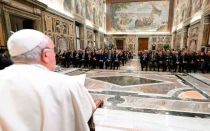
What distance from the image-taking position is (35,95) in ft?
2.52

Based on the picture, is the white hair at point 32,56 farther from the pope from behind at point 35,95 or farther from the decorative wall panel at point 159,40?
the decorative wall panel at point 159,40

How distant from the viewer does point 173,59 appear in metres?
8.37

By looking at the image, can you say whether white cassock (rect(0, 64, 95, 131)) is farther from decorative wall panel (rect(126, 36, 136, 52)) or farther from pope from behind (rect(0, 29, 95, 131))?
decorative wall panel (rect(126, 36, 136, 52))

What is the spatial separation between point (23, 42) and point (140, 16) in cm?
2295

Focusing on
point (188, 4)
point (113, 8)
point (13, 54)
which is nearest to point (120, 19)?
point (113, 8)

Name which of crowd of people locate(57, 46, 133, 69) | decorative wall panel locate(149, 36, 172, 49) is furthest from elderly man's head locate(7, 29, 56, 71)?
decorative wall panel locate(149, 36, 172, 49)

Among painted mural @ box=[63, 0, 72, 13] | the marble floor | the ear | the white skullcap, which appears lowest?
the marble floor

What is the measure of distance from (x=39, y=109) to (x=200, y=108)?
13.2ft

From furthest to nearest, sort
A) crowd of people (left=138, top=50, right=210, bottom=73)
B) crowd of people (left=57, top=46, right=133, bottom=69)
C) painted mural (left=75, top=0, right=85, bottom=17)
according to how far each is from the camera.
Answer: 1. painted mural (left=75, top=0, right=85, bottom=17)
2. crowd of people (left=57, top=46, right=133, bottom=69)
3. crowd of people (left=138, top=50, right=210, bottom=73)

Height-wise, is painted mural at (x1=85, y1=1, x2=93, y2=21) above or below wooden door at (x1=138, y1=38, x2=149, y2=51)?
above

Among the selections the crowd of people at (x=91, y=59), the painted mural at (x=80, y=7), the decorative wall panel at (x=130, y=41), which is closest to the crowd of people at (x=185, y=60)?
the crowd of people at (x=91, y=59)

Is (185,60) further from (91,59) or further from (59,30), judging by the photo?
(59,30)

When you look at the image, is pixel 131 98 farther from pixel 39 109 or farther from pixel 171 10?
pixel 171 10

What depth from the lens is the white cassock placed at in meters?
0.75
